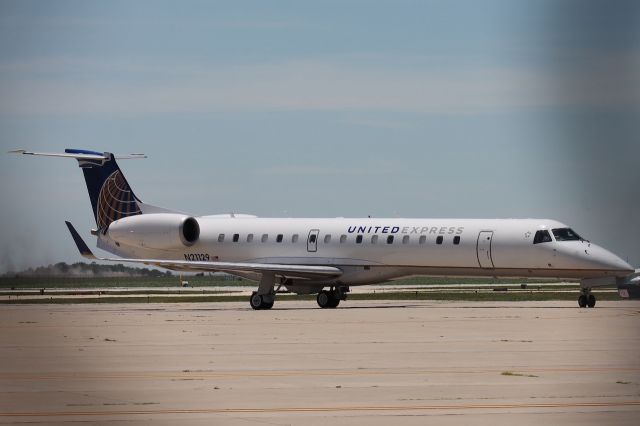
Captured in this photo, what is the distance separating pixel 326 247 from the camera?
5534 centimetres

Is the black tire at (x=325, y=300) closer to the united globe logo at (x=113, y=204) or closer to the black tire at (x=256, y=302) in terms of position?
the black tire at (x=256, y=302)

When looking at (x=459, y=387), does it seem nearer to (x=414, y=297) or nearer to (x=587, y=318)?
(x=587, y=318)

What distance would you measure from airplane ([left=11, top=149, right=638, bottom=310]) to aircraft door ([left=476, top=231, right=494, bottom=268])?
0.13 feet

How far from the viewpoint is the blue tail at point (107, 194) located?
2419 inches

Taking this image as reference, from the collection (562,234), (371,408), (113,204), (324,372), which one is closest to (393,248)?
(562,234)

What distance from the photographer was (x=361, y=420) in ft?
49.6

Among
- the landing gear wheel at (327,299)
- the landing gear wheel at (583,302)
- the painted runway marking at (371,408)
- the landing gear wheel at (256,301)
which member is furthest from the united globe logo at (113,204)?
the painted runway marking at (371,408)

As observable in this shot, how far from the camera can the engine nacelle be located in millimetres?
57406

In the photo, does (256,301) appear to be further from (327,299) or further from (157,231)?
(157,231)

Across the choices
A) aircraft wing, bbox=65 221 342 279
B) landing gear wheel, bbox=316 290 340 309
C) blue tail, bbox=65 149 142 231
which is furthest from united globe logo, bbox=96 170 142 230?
landing gear wheel, bbox=316 290 340 309

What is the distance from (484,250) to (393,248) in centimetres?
472

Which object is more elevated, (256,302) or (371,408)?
(256,302)

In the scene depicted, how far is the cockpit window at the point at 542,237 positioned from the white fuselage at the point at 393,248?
127mm

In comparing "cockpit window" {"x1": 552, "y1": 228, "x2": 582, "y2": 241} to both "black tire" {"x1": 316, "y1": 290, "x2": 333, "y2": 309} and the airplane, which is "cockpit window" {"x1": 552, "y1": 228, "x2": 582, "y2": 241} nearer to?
the airplane
